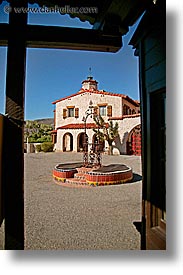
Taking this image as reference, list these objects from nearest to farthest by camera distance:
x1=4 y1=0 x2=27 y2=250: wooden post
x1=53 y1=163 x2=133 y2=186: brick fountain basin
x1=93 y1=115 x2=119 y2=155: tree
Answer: x1=4 y1=0 x2=27 y2=250: wooden post, x1=93 y1=115 x2=119 y2=155: tree, x1=53 y1=163 x2=133 y2=186: brick fountain basin

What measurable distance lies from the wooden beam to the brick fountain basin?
3.05 ft

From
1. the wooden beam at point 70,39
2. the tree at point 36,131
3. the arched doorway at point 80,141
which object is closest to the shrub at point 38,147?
the tree at point 36,131

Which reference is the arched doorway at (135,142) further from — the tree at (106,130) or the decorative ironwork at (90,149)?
the decorative ironwork at (90,149)

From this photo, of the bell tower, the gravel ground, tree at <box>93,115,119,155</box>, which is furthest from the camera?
tree at <box>93,115,119,155</box>

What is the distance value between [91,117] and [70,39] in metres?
0.59

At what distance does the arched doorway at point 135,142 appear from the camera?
5.10ft

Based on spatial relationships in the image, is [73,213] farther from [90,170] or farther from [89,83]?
[89,83]

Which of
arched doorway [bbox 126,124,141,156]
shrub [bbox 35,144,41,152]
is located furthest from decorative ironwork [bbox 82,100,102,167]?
shrub [bbox 35,144,41,152]

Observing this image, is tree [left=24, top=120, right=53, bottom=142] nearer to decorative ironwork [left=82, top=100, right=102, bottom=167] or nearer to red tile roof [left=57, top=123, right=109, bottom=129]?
red tile roof [left=57, top=123, right=109, bottom=129]

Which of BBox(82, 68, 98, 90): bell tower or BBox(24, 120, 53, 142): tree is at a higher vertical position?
BBox(82, 68, 98, 90): bell tower

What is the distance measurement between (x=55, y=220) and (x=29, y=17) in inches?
57.3

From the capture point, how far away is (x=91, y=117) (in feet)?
5.43

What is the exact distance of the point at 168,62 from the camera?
137cm

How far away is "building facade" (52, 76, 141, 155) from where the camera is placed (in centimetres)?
153
